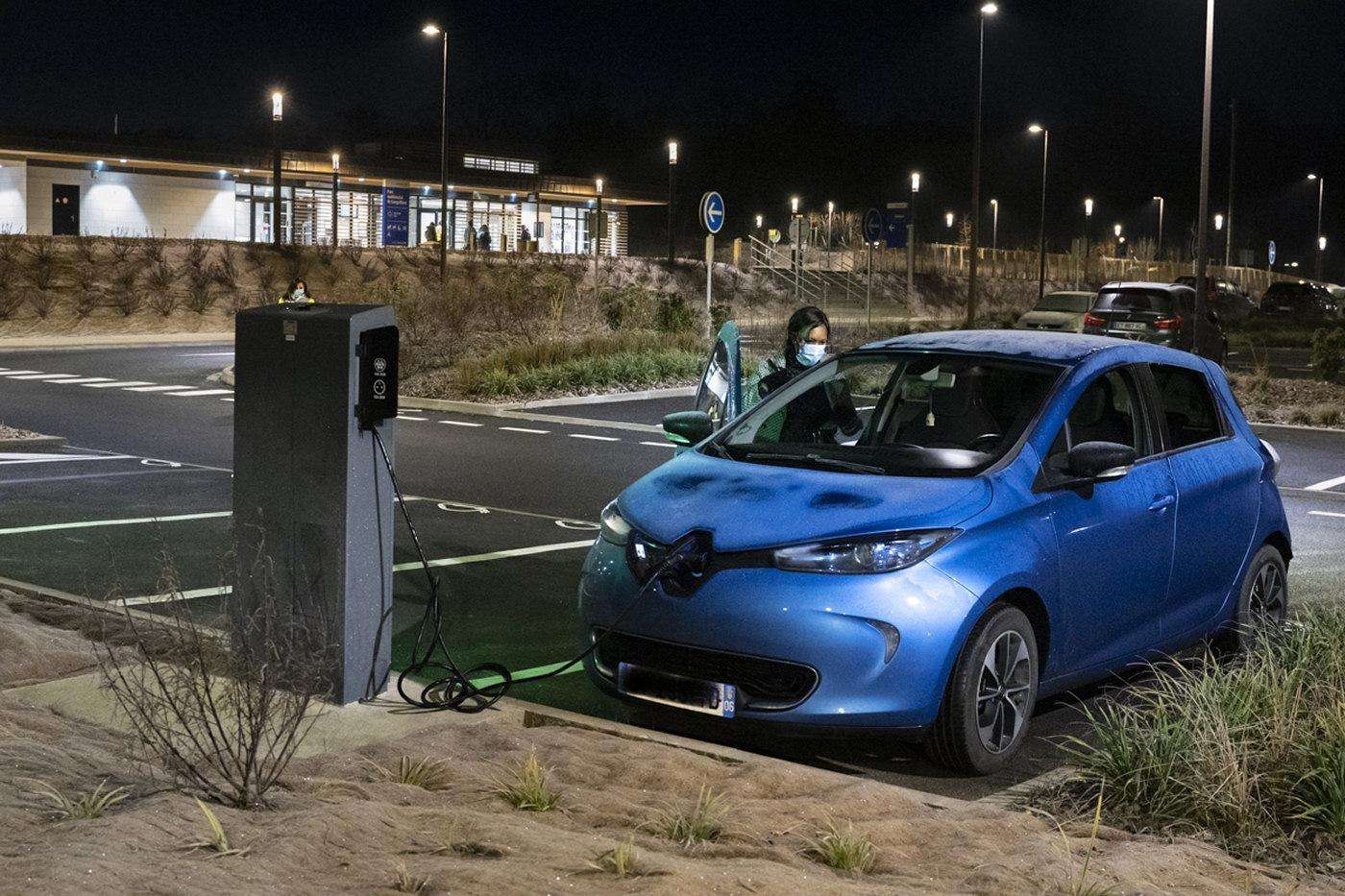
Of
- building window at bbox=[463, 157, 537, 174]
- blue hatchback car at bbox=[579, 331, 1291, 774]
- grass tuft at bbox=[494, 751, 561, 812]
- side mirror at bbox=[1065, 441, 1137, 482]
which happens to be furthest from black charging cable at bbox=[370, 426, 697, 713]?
building window at bbox=[463, 157, 537, 174]

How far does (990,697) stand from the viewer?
632 cm

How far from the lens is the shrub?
83.9 ft

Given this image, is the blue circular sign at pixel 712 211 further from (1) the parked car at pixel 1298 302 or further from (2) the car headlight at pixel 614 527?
(1) the parked car at pixel 1298 302

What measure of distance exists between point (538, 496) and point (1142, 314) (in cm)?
1688

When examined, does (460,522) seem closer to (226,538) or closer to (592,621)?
(226,538)

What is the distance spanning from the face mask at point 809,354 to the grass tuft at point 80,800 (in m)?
5.17

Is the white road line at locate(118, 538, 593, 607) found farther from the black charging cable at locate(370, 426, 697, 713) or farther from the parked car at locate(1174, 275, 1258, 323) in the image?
the parked car at locate(1174, 275, 1258, 323)

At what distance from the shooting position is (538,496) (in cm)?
1421

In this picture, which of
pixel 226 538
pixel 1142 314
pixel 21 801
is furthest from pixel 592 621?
pixel 1142 314

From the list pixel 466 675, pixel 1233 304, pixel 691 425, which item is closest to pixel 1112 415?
pixel 691 425

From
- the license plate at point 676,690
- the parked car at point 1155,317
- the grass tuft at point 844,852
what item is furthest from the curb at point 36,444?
the parked car at point 1155,317

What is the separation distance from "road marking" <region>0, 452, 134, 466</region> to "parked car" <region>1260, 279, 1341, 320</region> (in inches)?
1897

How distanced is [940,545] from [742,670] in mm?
867

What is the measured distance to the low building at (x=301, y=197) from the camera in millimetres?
58531
